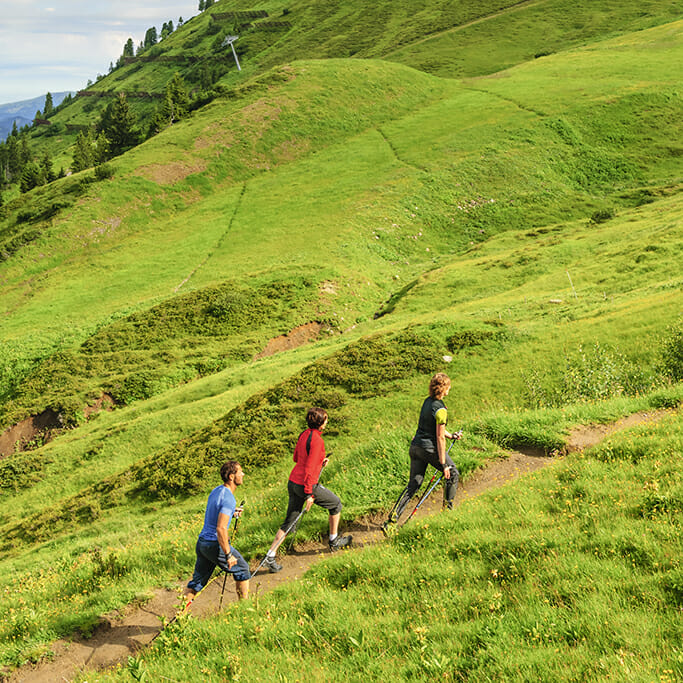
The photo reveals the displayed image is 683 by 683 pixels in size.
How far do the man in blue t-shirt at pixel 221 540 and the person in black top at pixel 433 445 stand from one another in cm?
305

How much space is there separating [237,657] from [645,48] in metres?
124

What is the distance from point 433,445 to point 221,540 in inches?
179

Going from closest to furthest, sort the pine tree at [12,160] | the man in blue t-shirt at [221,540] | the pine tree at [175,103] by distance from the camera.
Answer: the man in blue t-shirt at [221,540]
the pine tree at [175,103]
the pine tree at [12,160]

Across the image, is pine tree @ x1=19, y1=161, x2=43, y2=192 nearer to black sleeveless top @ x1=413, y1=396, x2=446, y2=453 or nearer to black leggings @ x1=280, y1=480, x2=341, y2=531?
black leggings @ x1=280, y1=480, x2=341, y2=531

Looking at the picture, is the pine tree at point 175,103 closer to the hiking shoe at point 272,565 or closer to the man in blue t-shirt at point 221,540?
the hiking shoe at point 272,565

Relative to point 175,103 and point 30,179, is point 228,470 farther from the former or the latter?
point 30,179

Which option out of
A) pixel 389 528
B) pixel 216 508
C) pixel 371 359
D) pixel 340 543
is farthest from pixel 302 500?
pixel 371 359

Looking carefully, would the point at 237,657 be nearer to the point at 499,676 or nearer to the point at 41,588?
the point at 499,676

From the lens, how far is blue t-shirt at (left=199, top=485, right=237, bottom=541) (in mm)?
9094

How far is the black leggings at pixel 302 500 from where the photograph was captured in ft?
35.2

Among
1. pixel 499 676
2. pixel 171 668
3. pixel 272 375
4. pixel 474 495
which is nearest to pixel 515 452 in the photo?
pixel 474 495

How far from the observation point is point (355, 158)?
72875 millimetres

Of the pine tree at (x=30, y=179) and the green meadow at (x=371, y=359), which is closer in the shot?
the green meadow at (x=371, y=359)

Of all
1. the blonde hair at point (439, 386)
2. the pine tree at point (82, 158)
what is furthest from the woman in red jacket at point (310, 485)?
the pine tree at point (82, 158)
